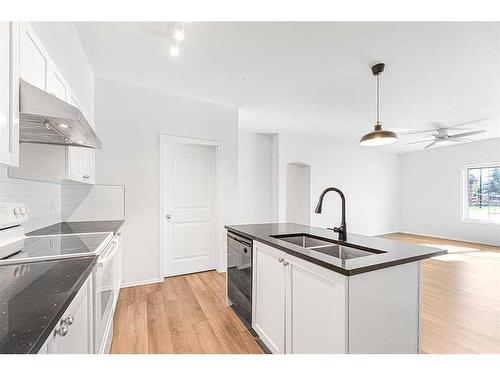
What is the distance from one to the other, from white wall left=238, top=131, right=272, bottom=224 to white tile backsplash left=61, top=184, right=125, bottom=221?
2764 mm

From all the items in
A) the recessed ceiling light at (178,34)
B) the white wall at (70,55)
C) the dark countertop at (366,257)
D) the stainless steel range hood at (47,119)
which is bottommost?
the dark countertop at (366,257)

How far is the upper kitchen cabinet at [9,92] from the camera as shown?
0.91 m

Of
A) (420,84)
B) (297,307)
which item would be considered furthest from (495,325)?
(420,84)

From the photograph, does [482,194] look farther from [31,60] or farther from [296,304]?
[31,60]

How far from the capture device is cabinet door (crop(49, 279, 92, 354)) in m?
0.74

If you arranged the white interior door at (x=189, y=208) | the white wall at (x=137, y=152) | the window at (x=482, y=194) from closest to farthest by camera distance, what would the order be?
the white wall at (x=137, y=152) → the white interior door at (x=189, y=208) → the window at (x=482, y=194)

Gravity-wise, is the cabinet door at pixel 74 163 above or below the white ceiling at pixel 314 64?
below

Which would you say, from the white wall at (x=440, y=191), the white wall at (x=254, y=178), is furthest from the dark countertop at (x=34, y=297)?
the white wall at (x=440, y=191)

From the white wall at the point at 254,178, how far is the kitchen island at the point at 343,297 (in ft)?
12.2

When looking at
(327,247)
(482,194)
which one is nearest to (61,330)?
(327,247)

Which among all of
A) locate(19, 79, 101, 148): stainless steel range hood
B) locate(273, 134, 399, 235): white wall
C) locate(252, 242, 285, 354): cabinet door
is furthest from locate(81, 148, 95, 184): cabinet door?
locate(273, 134, 399, 235): white wall

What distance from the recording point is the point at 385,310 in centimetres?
126

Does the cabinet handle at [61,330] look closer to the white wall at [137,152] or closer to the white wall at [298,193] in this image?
the white wall at [137,152]
